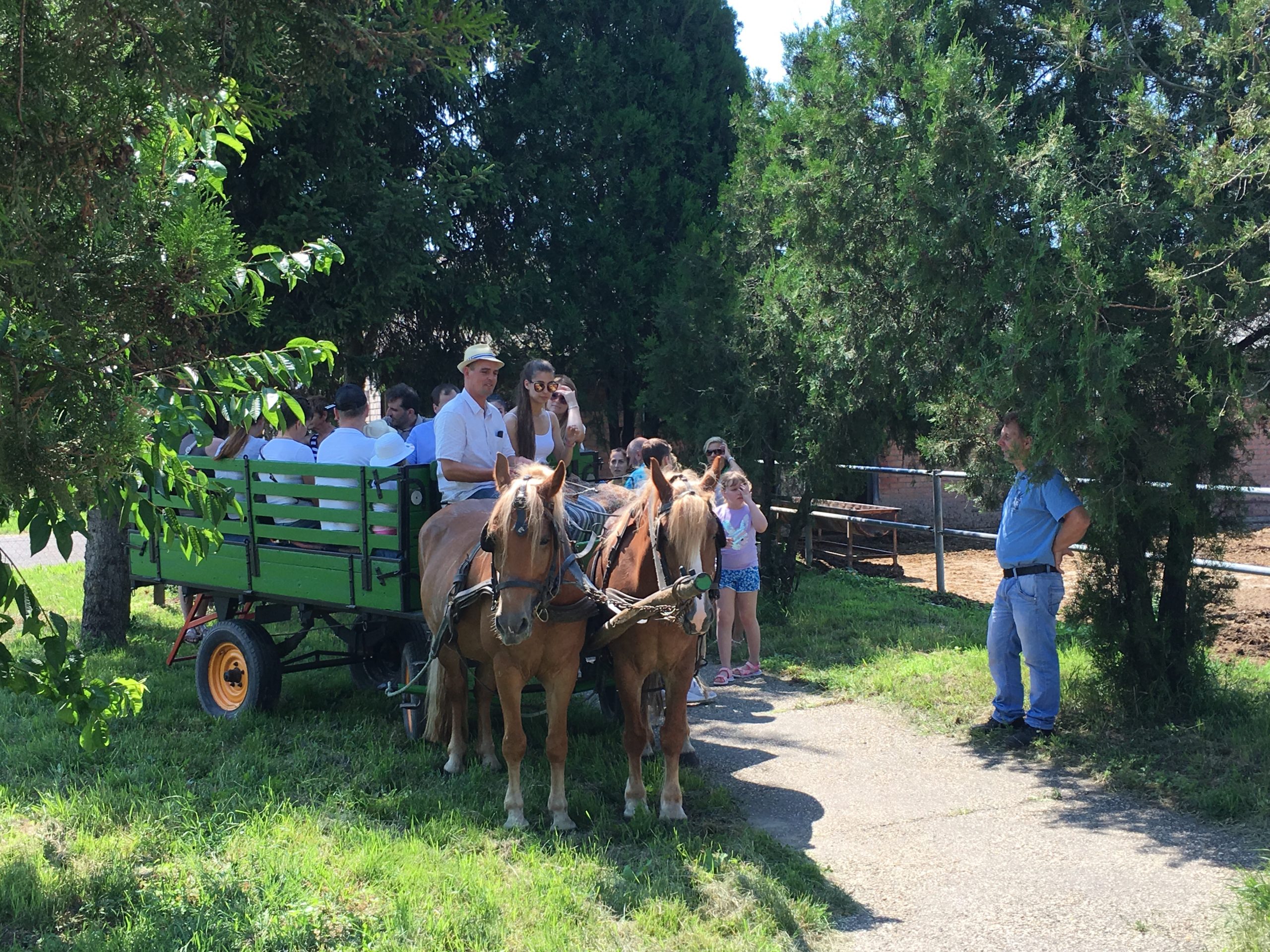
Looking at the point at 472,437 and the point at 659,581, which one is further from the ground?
the point at 472,437

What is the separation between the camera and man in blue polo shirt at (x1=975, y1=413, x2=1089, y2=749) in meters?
6.15

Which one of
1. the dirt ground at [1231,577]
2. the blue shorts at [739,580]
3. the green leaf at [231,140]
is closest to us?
the green leaf at [231,140]

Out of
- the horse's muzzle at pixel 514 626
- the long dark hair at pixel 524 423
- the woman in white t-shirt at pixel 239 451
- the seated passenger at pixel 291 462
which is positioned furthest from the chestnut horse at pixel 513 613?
the woman in white t-shirt at pixel 239 451

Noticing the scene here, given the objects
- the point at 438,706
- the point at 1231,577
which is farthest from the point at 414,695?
the point at 1231,577

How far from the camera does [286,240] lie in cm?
1040

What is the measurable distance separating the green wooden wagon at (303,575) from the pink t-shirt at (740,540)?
2609mm

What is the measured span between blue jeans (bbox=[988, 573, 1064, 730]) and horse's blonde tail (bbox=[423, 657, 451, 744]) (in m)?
3.32

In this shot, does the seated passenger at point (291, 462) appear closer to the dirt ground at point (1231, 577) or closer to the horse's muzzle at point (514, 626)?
the horse's muzzle at point (514, 626)

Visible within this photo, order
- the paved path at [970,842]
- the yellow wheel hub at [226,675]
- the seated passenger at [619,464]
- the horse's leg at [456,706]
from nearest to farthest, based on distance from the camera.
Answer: the paved path at [970,842] < the horse's leg at [456,706] < the yellow wheel hub at [226,675] < the seated passenger at [619,464]

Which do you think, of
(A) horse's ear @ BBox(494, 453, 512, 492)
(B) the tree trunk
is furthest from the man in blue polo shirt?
(B) the tree trunk

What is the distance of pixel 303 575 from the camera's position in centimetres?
666

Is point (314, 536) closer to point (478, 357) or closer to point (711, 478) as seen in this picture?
point (478, 357)

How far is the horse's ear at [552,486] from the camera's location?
4.98 metres

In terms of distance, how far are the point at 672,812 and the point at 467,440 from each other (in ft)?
7.91
